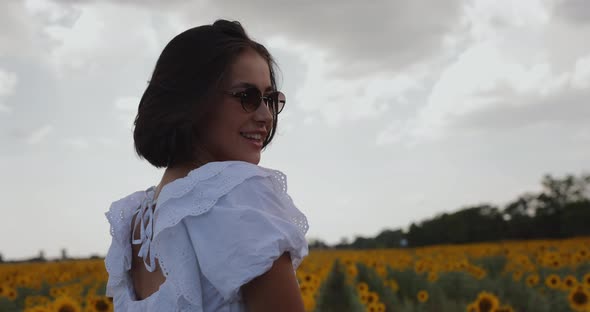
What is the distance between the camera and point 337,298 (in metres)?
9.53

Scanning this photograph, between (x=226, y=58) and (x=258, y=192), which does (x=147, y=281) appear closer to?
(x=258, y=192)

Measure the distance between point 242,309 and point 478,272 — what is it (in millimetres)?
8715

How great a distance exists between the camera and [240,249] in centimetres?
167

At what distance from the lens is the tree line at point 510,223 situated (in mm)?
35062

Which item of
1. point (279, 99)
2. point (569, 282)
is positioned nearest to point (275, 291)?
point (279, 99)

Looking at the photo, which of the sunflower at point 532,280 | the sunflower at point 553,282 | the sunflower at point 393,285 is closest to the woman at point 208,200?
the sunflower at point 553,282

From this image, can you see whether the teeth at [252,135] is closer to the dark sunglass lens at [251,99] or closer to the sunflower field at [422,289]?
the dark sunglass lens at [251,99]

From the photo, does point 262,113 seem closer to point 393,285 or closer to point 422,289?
point 393,285

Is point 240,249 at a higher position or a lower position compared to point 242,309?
higher

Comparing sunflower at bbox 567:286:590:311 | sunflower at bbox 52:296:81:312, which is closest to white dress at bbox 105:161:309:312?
sunflower at bbox 52:296:81:312

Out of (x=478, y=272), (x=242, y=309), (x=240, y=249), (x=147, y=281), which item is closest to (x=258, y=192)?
(x=240, y=249)

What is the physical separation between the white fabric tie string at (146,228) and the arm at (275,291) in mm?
391

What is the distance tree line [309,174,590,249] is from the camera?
3506 cm

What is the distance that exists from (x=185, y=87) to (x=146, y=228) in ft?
1.52
